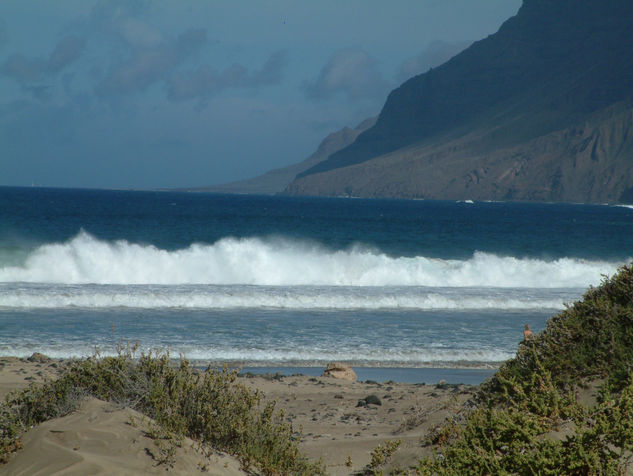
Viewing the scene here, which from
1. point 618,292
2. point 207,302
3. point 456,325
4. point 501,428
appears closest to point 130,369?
point 501,428

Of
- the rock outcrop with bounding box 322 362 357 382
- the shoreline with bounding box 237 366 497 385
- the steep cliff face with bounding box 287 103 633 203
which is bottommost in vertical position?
the shoreline with bounding box 237 366 497 385

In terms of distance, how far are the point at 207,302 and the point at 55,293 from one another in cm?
464

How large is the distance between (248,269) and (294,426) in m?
23.1

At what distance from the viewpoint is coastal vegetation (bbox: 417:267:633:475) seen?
3820mm

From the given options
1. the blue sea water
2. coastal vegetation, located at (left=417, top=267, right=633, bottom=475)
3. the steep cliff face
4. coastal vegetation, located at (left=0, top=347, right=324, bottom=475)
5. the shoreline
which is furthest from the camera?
the steep cliff face

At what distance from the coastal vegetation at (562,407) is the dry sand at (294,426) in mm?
852

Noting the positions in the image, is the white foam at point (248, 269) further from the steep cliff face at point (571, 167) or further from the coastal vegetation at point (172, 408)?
the steep cliff face at point (571, 167)

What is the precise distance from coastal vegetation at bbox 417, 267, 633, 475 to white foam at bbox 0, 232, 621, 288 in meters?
24.1

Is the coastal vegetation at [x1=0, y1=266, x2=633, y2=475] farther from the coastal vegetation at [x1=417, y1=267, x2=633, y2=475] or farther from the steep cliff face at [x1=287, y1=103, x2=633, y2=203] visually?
the steep cliff face at [x1=287, y1=103, x2=633, y2=203]

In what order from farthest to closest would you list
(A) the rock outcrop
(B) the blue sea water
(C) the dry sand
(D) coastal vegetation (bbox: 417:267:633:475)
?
(B) the blue sea water < (A) the rock outcrop < (C) the dry sand < (D) coastal vegetation (bbox: 417:267:633:475)

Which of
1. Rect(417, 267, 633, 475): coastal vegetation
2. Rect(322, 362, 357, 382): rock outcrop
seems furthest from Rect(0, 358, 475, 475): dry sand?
Rect(417, 267, 633, 475): coastal vegetation

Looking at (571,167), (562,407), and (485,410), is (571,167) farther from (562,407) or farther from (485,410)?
(562,407)

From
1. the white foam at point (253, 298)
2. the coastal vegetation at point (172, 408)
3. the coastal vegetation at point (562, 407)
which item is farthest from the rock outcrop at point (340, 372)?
the white foam at point (253, 298)

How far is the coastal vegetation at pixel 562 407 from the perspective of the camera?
3.82 meters
